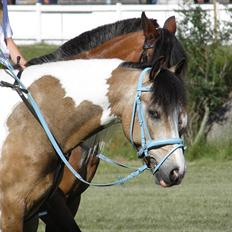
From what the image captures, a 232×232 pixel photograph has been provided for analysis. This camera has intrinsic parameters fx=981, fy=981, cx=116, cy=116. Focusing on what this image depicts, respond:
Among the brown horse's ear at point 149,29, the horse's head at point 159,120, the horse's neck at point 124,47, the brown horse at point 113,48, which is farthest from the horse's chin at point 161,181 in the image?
the brown horse's ear at point 149,29

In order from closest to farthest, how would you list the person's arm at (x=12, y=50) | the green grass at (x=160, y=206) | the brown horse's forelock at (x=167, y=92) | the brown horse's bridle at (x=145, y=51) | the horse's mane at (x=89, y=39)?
the brown horse's forelock at (x=167, y=92) < the horse's mane at (x=89, y=39) < the person's arm at (x=12, y=50) < the brown horse's bridle at (x=145, y=51) < the green grass at (x=160, y=206)

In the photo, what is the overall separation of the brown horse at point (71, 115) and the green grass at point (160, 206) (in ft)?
14.0

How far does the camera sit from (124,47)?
25.2 feet

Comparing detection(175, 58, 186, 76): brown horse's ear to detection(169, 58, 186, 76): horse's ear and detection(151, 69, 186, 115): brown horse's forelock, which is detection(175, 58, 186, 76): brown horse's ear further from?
detection(151, 69, 186, 115): brown horse's forelock

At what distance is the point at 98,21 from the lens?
2394 cm

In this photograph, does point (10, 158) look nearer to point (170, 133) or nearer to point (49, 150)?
point (49, 150)

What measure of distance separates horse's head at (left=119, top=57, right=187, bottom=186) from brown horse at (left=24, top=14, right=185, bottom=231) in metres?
1.29

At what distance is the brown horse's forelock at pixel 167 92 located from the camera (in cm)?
554

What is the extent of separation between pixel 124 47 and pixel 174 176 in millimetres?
2436

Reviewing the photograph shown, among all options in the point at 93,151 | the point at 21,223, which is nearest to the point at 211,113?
the point at 93,151

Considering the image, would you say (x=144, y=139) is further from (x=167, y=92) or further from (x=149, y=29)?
(x=149, y=29)

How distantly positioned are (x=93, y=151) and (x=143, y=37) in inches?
58.5

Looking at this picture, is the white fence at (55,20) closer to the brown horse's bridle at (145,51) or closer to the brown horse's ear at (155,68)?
the brown horse's bridle at (145,51)

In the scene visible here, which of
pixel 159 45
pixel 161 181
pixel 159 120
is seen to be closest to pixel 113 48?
pixel 159 45
